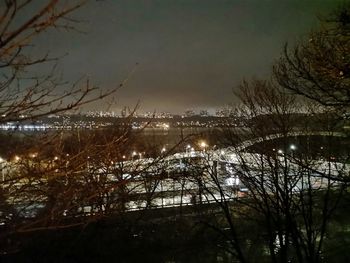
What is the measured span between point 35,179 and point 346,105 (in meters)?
5.58

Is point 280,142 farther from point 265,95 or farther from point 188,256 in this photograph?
point 188,256

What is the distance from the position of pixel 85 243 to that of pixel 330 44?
57.7 ft

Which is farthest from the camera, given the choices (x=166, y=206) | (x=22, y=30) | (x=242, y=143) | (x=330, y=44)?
(x=166, y=206)

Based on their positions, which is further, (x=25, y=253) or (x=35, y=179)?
(x=25, y=253)

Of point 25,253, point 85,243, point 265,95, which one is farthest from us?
point 85,243

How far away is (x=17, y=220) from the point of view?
399 cm

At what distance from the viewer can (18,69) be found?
333cm

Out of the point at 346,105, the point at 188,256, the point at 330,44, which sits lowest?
the point at 188,256

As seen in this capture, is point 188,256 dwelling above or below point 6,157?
below

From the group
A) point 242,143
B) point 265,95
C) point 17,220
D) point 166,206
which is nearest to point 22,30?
Result: point 17,220

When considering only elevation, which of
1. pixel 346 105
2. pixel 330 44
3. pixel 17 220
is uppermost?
pixel 330 44

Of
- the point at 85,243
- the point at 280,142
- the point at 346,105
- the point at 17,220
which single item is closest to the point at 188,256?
the point at 85,243

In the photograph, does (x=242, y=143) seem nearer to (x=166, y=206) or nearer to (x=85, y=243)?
(x=85, y=243)

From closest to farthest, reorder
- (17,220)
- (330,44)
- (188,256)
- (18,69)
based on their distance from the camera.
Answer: (18,69), (17,220), (330,44), (188,256)
